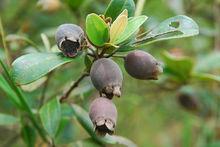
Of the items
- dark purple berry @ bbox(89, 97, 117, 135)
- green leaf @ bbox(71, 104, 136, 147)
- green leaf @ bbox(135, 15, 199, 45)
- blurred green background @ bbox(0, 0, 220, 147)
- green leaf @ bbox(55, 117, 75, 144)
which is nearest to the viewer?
dark purple berry @ bbox(89, 97, 117, 135)

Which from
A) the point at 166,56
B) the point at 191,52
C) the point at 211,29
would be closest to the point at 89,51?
the point at 166,56

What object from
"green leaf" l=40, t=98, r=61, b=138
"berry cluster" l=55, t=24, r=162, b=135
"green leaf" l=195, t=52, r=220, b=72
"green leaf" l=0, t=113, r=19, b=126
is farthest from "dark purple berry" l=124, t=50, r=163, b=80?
"green leaf" l=195, t=52, r=220, b=72

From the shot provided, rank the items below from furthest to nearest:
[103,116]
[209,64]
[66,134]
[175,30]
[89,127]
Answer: [209,64] < [66,134] < [89,127] < [175,30] < [103,116]

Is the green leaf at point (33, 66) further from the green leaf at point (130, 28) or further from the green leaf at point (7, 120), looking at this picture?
the green leaf at point (7, 120)

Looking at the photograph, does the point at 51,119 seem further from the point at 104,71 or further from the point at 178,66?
the point at 178,66

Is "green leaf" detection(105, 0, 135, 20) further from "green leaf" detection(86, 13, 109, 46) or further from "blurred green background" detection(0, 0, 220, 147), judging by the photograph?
"blurred green background" detection(0, 0, 220, 147)

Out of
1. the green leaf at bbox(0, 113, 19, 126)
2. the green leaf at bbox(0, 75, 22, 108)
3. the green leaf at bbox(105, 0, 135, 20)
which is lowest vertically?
the green leaf at bbox(0, 113, 19, 126)

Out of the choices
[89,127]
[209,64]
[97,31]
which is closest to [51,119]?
[89,127]

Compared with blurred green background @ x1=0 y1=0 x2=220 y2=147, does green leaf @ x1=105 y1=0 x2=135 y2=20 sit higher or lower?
higher
